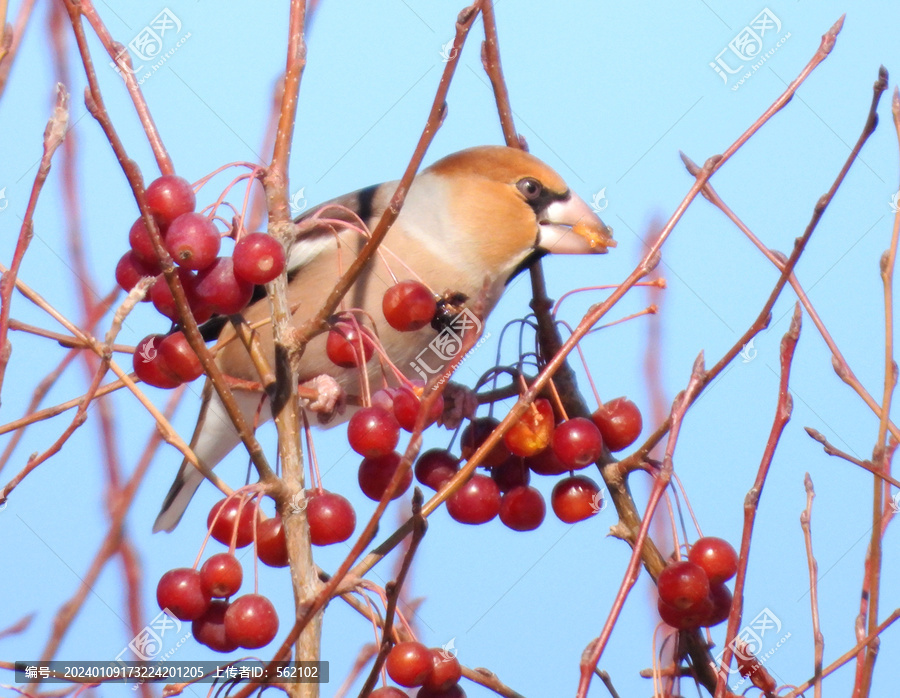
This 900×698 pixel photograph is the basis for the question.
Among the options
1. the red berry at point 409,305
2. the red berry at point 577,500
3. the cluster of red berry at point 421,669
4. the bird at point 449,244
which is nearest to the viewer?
the cluster of red berry at point 421,669

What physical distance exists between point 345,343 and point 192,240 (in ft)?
1.31

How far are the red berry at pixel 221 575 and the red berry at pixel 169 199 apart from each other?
1.72 ft

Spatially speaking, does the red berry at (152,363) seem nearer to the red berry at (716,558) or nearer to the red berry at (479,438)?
the red berry at (479,438)

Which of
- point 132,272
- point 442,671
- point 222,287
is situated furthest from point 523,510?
point 132,272

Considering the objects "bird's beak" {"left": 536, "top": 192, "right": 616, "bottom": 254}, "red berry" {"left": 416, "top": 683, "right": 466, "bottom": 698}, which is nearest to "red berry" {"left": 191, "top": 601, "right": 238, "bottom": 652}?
"red berry" {"left": 416, "top": 683, "right": 466, "bottom": 698}

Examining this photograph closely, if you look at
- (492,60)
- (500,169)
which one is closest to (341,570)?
(492,60)

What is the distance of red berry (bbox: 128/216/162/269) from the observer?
4.71 feet

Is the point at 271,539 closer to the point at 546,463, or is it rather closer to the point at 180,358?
the point at 180,358

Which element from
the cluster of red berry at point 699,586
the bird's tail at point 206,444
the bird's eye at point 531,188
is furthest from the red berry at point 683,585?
the bird's tail at point 206,444

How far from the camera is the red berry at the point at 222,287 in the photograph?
1.48 metres

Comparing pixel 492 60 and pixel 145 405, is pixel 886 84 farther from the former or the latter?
pixel 145 405

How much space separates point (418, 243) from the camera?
2928 millimetres

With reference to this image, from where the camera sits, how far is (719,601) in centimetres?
171

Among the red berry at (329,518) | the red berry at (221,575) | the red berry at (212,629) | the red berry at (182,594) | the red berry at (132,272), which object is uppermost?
the red berry at (132,272)
